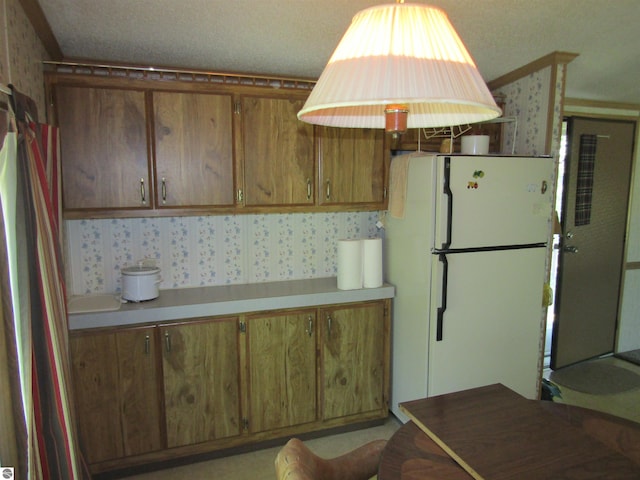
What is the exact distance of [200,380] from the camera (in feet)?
8.02

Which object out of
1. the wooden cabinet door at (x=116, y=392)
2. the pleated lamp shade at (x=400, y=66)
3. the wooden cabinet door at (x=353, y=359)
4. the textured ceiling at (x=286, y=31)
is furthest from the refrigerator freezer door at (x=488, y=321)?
the pleated lamp shade at (x=400, y=66)

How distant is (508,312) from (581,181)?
1674 millimetres

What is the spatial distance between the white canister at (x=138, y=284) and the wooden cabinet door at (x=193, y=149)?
40 cm

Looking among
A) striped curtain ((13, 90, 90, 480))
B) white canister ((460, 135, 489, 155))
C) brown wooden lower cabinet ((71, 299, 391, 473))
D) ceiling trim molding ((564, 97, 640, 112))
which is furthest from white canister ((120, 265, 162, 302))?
ceiling trim molding ((564, 97, 640, 112))

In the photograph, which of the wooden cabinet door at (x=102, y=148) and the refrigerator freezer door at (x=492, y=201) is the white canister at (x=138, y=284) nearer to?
the wooden cabinet door at (x=102, y=148)

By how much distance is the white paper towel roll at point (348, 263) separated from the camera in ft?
8.88

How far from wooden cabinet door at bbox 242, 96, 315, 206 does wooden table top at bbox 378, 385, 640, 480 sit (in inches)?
59.3

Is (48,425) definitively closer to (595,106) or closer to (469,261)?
(469,261)

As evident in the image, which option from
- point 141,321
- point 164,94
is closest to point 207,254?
point 141,321

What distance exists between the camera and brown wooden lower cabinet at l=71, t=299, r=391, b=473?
7.55 feet

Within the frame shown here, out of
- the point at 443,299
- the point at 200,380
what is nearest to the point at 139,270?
the point at 200,380

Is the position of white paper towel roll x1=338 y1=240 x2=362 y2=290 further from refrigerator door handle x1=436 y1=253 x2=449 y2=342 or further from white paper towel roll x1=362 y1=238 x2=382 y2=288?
refrigerator door handle x1=436 y1=253 x2=449 y2=342

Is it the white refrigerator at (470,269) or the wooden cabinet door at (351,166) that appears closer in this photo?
the white refrigerator at (470,269)

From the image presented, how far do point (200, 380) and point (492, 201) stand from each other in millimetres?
2019
